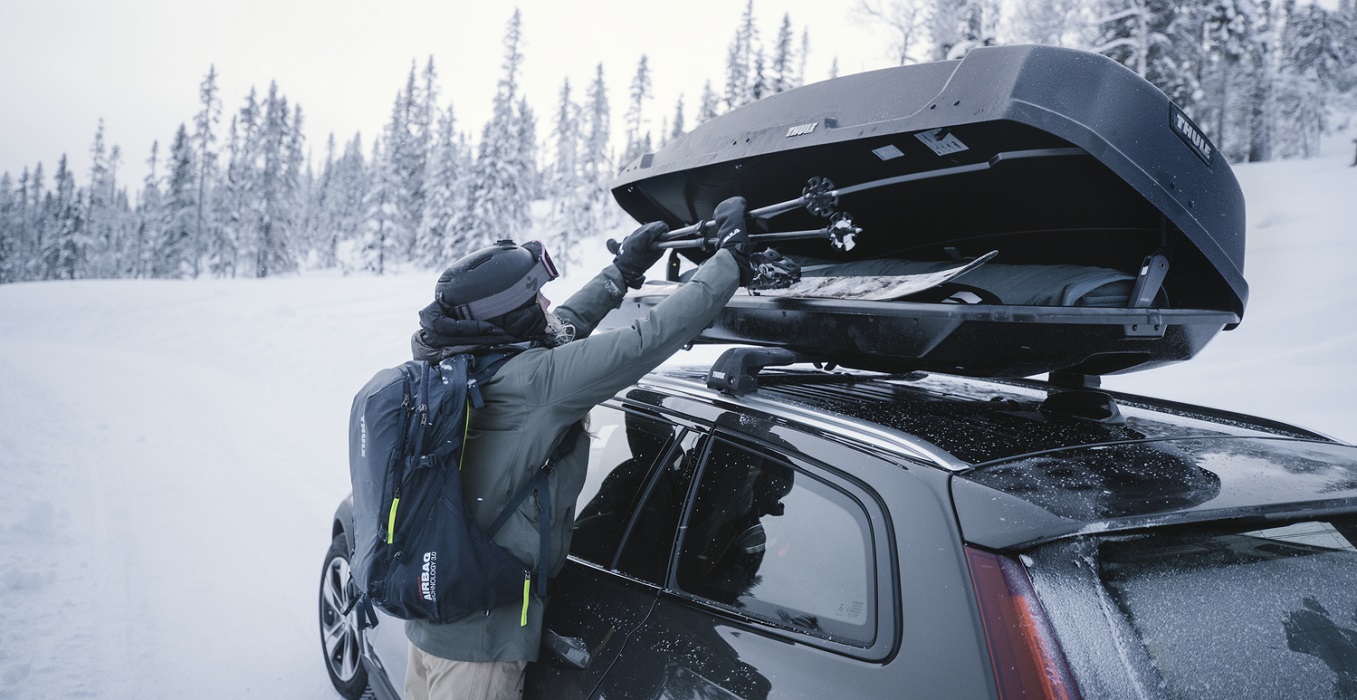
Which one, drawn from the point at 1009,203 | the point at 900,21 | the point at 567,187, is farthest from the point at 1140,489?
the point at 567,187

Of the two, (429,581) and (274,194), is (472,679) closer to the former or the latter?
(429,581)

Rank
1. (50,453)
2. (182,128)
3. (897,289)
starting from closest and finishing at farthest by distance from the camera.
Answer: (897,289) → (50,453) → (182,128)

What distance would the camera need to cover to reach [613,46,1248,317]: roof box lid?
2.29 metres

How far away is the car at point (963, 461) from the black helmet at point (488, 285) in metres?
0.56

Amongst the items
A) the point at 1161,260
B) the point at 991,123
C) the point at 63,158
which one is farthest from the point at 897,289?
the point at 63,158

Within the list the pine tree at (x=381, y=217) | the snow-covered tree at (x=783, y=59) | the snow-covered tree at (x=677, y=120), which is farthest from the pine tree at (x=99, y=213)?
the snow-covered tree at (x=783, y=59)

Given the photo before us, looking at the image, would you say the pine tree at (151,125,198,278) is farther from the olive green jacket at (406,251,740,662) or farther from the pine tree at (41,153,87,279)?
the olive green jacket at (406,251,740,662)

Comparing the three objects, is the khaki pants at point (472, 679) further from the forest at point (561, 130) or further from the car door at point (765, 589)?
the forest at point (561, 130)

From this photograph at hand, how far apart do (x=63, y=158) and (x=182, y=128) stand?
33.5 meters

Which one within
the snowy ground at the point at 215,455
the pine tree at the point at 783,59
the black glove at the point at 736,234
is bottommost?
the snowy ground at the point at 215,455

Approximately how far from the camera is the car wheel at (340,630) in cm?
355

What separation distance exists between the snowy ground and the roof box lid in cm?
339

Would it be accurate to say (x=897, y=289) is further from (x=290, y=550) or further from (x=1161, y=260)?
(x=290, y=550)

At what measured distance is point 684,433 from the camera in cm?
230
